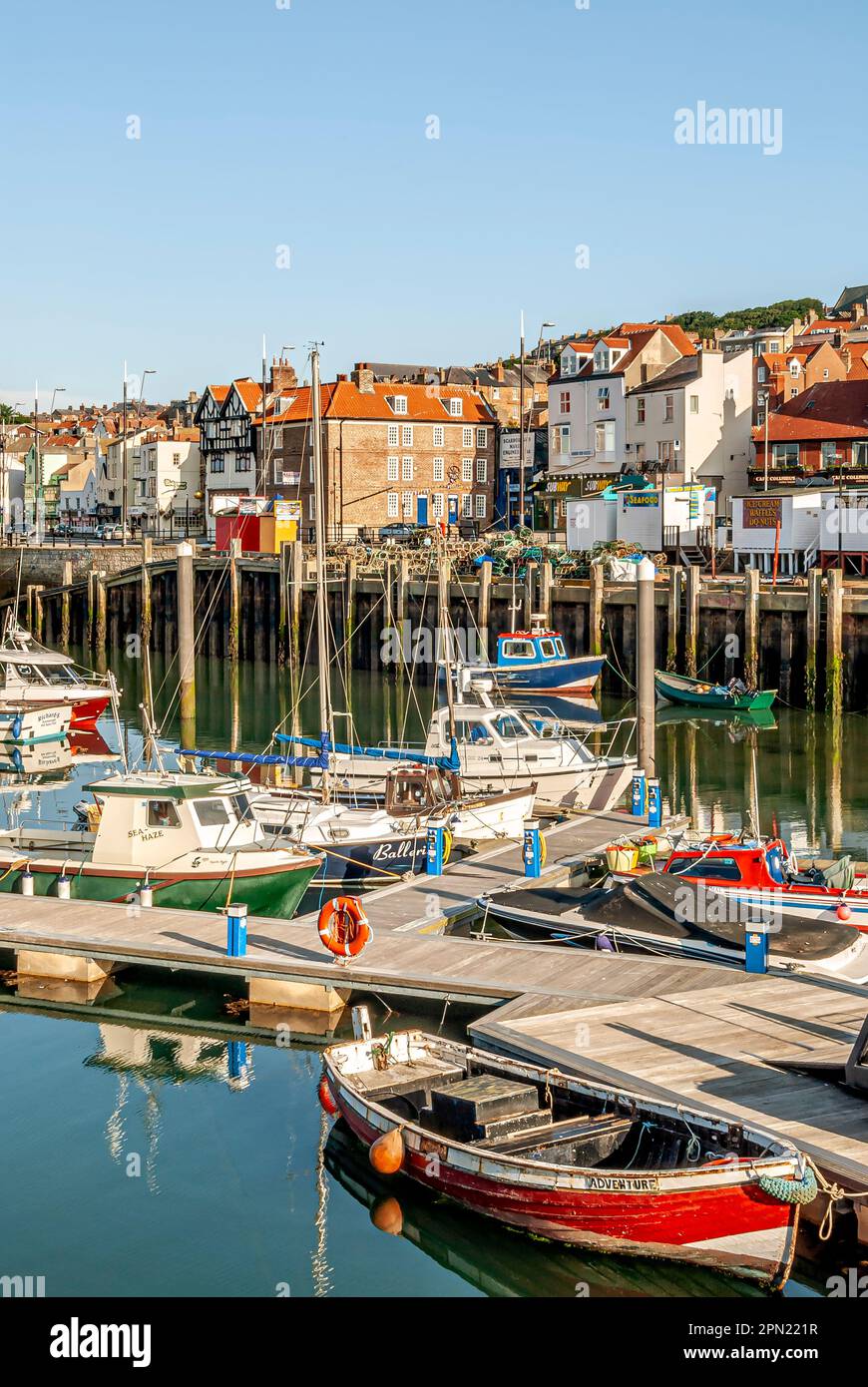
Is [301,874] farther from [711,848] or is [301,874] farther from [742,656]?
[742,656]

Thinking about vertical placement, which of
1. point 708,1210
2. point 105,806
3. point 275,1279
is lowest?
point 275,1279

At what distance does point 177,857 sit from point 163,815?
697mm

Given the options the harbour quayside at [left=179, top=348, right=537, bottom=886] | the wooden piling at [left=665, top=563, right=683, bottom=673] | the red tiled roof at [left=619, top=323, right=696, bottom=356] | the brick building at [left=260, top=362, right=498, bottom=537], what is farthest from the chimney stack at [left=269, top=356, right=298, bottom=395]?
the harbour quayside at [left=179, top=348, right=537, bottom=886]

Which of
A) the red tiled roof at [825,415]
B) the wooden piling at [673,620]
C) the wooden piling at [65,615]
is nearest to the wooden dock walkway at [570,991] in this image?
the wooden piling at [673,620]

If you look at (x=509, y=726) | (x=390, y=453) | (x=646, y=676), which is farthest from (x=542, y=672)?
(x=390, y=453)

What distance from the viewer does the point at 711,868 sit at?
22250 mm

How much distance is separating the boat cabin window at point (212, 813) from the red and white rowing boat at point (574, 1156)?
7.55m

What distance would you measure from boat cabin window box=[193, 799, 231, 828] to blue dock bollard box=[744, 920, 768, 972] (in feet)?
28.4

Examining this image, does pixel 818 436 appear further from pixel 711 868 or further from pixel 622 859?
pixel 711 868
